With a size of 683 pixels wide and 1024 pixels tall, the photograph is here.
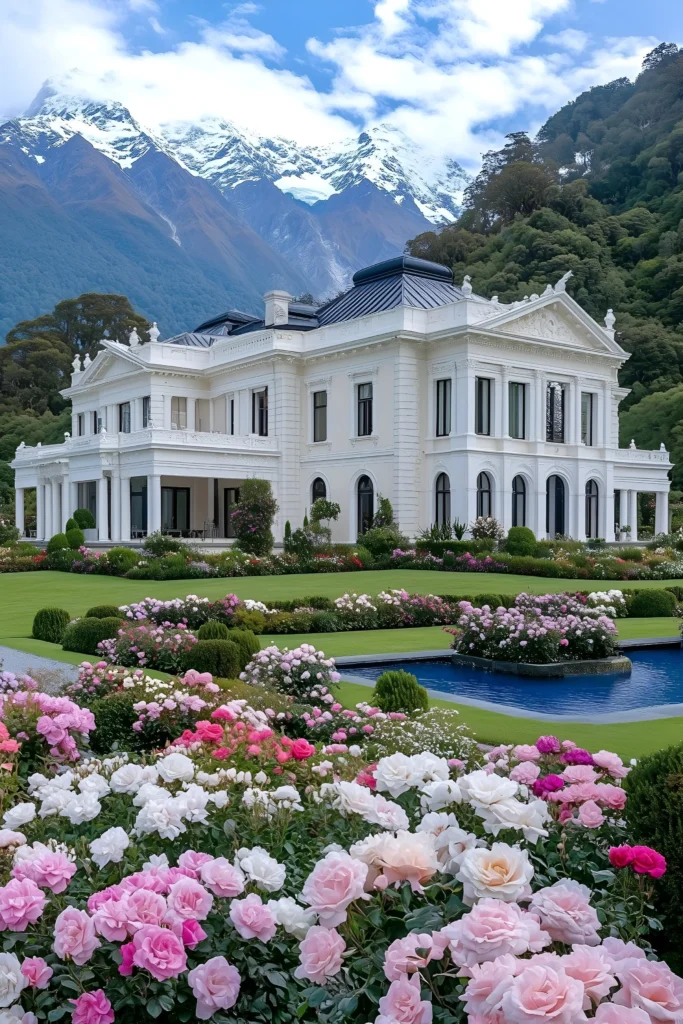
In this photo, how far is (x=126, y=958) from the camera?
10.1 feet

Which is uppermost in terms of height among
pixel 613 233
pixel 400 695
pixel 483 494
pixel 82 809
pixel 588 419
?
pixel 613 233

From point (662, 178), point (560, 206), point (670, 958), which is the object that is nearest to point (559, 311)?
point (670, 958)

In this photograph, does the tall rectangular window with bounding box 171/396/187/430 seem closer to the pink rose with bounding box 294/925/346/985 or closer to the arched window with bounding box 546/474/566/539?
the arched window with bounding box 546/474/566/539

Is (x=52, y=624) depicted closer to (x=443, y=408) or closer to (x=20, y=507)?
(x=443, y=408)

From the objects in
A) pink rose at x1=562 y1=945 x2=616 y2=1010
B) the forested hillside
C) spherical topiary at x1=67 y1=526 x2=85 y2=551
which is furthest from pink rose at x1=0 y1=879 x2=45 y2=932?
the forested hillside

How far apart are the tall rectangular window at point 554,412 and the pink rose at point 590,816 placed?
121 ft

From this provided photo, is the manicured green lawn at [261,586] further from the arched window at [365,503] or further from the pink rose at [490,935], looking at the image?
the pink rose at [490,935]

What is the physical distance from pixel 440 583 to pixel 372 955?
23.0 metres

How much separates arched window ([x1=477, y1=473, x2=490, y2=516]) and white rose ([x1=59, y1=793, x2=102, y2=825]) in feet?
110

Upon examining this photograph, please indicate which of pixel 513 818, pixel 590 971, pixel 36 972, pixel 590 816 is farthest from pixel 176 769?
pixel 590 971

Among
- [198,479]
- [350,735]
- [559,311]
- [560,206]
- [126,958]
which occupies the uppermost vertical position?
[560,206]

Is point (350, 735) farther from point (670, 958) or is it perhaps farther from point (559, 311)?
point (559, 311)

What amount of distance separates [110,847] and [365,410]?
3661 centimetres

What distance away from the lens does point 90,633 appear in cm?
1473
